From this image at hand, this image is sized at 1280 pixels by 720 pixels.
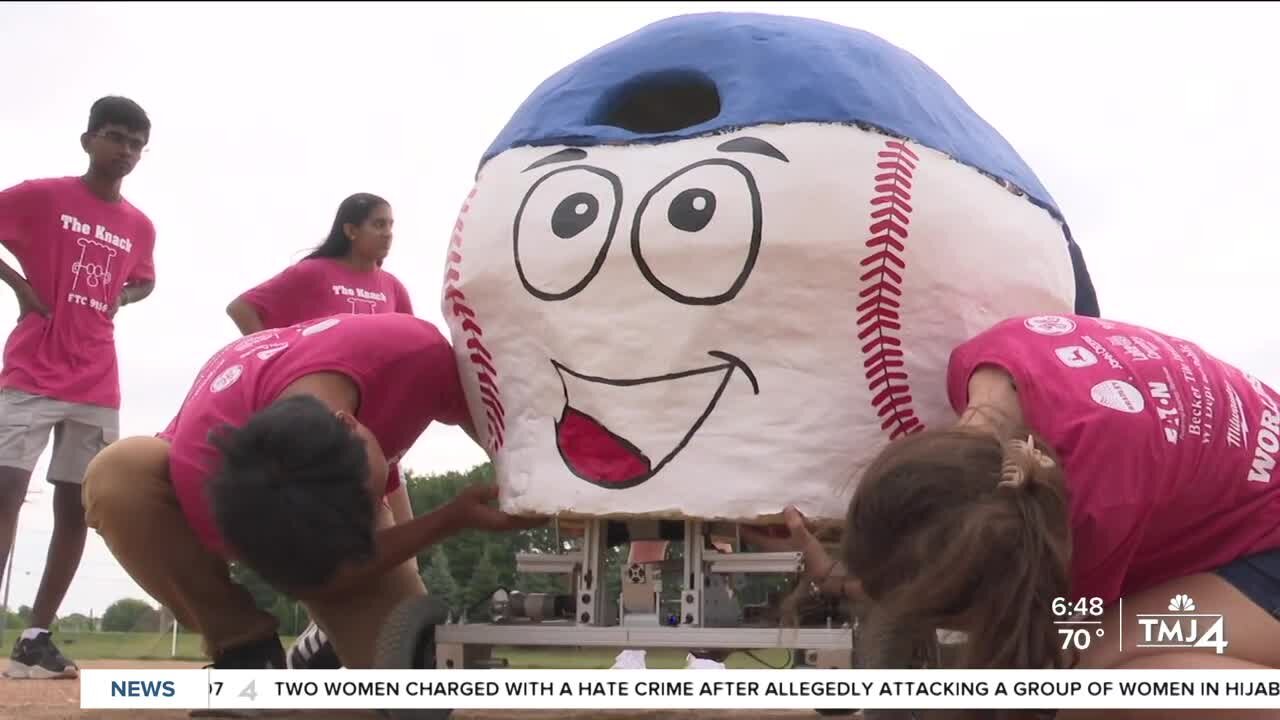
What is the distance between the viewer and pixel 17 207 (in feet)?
13.6

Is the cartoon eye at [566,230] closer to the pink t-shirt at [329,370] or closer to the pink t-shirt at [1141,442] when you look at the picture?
the pink t-shirt at [329,370]

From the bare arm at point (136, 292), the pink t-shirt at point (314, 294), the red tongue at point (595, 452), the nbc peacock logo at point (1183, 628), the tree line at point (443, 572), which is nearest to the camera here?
the nbc peacock logo at point (1183, 628)

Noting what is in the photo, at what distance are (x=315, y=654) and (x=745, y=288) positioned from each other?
1632mm

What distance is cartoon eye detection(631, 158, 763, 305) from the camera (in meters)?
2.76

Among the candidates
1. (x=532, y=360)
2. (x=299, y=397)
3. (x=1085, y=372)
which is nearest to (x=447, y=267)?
(x=532, y=360)

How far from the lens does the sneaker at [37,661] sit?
4.04m

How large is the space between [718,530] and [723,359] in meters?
0.41

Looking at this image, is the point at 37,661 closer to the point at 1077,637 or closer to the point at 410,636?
the point at 410,636

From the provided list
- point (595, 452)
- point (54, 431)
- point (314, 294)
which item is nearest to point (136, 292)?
point (54, 431)

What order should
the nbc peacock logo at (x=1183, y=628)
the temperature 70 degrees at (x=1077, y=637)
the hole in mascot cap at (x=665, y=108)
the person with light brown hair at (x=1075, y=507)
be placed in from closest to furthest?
the person with light brown hair at (x=1075, y=507), the temperature 70 degrees at (x=1077, y=637), the nbc peacock logo at (x=1183, y=628), the hole in mascot cap at (x=665, y=108)

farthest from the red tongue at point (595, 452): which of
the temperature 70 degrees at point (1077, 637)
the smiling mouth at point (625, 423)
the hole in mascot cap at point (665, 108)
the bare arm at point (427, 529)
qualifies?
the temperature 70 degrees at point (1077, 637)

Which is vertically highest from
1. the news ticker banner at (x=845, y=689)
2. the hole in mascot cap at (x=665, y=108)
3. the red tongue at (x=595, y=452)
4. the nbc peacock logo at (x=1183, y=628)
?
the hole in mascot cap at (x=665, y=108)

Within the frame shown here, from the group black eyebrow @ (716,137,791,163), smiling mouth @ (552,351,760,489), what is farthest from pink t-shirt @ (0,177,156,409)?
black eyebrow @ (716,137,791,163)

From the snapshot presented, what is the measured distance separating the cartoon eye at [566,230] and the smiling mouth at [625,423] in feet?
0.65
